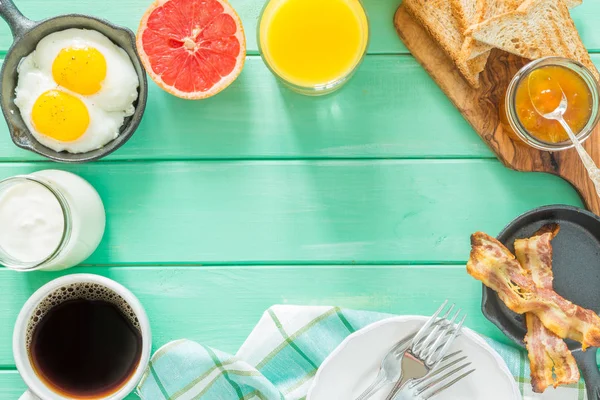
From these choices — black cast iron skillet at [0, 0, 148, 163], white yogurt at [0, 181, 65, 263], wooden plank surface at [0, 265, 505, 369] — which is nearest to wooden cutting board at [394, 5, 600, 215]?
wooden plank surface at [0, 265, 505, 369]

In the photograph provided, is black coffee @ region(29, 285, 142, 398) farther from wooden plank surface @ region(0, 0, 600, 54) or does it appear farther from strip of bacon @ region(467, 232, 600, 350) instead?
strip of bacon @ region(467, 232, 600, 350)

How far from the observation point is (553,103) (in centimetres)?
119

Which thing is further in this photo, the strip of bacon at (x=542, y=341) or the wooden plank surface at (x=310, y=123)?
the wooden plank surface at (x=310, y=123)

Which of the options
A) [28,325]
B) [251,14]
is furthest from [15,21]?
[28,325]

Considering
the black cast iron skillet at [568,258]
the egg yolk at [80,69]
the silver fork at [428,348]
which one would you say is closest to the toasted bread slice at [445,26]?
the black cast iron skillet at [568,258]

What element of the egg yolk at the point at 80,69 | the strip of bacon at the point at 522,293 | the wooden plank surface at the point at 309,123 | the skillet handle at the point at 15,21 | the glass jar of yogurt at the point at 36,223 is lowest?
the strip of bacon at the point at 522,293

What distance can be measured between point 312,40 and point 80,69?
0.39 m

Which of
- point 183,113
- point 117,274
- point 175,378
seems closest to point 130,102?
point 183,113

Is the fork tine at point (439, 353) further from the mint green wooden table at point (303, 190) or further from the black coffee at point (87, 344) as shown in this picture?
the black coffee at point (87, 344)

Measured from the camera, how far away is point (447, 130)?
1245mm

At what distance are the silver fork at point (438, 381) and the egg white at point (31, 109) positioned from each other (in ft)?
2.21

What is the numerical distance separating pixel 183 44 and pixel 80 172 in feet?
1.01

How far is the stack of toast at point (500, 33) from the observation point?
1177mm

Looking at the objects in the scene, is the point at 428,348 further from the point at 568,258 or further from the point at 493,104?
the point at 493,104
